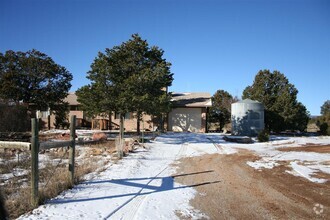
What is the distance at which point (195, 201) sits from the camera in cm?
624

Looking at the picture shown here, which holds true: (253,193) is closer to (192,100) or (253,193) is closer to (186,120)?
(186,120)

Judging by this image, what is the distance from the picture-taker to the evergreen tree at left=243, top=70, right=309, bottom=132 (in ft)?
89.2

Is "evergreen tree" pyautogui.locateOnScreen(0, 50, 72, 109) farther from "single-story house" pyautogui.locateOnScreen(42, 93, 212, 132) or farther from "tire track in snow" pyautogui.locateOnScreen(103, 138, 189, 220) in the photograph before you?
"tire track in snow" pyautogui.locateOnScreen(103, 138, 189, 220)

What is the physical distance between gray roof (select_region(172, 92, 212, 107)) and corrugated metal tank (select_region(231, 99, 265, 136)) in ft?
9.82

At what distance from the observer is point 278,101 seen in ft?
89.9

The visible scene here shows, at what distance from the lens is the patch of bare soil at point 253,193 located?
5581mm

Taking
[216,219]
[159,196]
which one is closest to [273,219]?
[216,219]

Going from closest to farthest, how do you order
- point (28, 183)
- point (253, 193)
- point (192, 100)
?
point (253, 193), point (28, 183), point (192, 100)

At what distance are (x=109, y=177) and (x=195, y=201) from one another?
2.83 meters

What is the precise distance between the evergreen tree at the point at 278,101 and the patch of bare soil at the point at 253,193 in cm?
1828

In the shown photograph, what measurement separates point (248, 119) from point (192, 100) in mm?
6163

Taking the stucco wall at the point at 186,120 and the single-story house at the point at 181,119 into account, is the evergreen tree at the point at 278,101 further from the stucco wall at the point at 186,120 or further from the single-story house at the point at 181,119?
the stucco wall at the point at 186,120

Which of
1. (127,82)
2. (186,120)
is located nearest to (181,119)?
(186,120)

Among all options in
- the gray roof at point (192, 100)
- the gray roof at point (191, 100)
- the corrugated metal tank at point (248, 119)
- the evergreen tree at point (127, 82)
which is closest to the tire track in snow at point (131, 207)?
the evergreen tree at point (127, 82)
